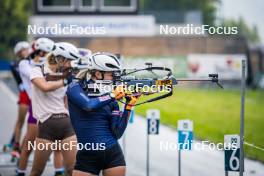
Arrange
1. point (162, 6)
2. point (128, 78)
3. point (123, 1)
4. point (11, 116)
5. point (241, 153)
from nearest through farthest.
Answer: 1. point (128, 78)
2. point (241, 153)
3. point (11, 116)
4. point (123, 1)
5. point (162, 6)

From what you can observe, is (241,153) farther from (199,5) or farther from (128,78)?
(199,5)

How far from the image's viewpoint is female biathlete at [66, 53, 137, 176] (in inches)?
295

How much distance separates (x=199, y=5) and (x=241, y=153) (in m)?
75.4

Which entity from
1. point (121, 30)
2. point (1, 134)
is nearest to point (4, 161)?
point (1, 134)

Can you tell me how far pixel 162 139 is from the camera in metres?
18.2

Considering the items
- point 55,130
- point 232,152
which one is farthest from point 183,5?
point 232,152

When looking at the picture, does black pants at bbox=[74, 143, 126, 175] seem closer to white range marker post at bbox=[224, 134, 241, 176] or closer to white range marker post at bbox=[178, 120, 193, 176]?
white range marker post at bbox=[224, 134, 241, 176]

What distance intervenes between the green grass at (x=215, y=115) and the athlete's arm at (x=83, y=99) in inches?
316

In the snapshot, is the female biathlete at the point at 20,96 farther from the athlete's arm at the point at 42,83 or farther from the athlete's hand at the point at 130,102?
the athlete's hand at the point at 130,102

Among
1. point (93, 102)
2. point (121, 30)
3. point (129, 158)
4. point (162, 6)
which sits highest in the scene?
point (162, 6)

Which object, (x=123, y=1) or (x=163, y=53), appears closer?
(x=123, y=1)

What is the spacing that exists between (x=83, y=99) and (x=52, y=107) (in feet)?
7.45

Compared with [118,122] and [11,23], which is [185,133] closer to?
[118,122]

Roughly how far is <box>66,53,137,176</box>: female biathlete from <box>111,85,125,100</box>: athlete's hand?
0.10 ft
